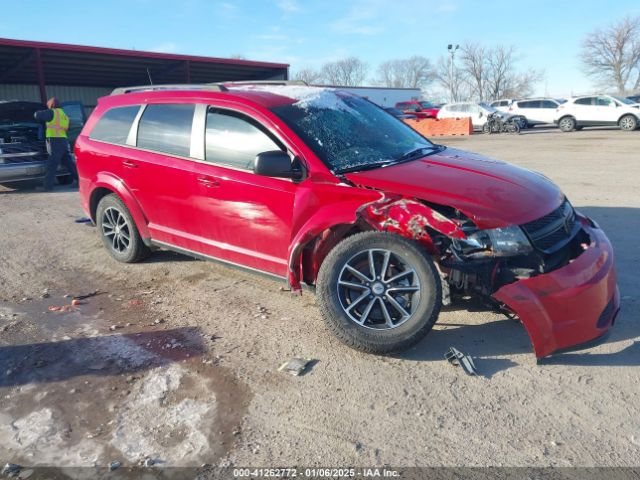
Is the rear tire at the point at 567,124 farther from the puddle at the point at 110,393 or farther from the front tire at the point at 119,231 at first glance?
the puddle at the point at 110,393

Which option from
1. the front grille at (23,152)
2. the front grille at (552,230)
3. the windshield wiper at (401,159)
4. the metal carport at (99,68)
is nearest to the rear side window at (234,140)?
the windshield wiper at (401,159)

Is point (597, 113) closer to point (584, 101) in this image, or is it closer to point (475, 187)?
point (584, 101)

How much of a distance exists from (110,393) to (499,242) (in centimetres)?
258

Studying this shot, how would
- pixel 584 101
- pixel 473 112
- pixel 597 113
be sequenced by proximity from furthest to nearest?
pixel 473 112 → pixel 584 101 → pixel 597 113

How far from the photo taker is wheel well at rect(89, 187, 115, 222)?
5.54 meters

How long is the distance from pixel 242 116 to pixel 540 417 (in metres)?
3.03

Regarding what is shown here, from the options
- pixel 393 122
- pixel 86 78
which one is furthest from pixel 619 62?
pixel 393 122

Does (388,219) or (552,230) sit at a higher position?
(388,219)

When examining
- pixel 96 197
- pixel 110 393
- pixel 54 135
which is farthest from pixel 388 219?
pixel 54 135

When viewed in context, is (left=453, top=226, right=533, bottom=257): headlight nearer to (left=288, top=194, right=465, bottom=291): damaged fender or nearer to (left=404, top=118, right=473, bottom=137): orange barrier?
(left=288, top=194, right=465, bottom=291): damaged fender

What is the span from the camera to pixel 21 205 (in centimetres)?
907

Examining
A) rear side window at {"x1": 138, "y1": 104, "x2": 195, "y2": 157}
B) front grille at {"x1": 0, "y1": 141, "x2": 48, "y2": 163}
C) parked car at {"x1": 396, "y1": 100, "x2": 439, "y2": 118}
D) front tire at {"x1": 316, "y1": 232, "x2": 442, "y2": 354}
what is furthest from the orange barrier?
front tire at {"x1": 316, "y1": 232, "x2": 442, "y2": 354}

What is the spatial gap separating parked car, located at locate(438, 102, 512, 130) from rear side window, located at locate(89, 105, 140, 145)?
25344 millimetres

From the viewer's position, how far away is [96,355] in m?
3.60
